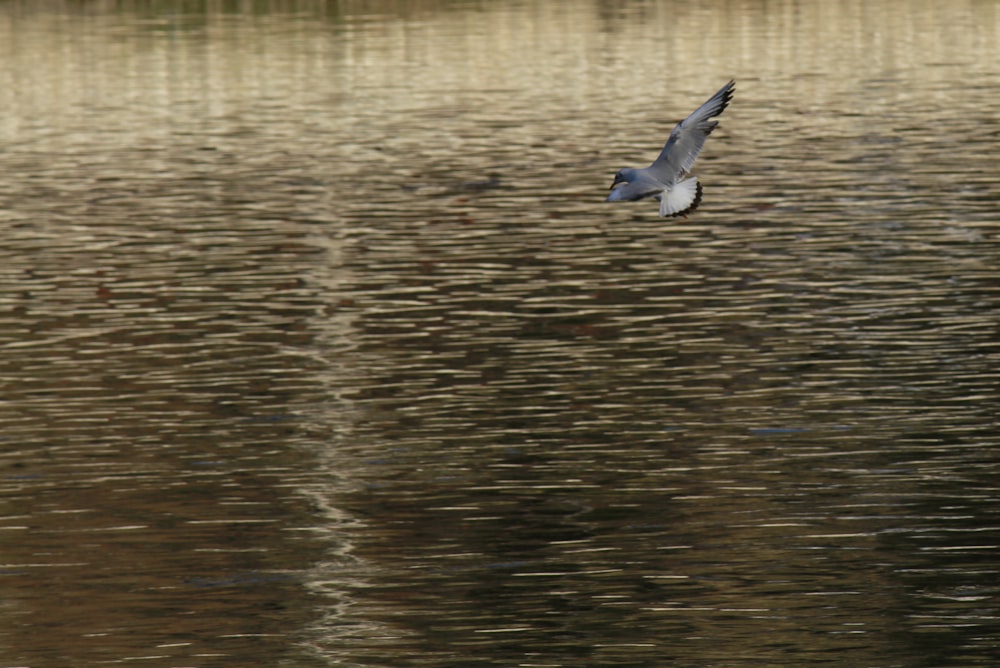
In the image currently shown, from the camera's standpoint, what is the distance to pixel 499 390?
92.7ft

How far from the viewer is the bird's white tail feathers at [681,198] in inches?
870

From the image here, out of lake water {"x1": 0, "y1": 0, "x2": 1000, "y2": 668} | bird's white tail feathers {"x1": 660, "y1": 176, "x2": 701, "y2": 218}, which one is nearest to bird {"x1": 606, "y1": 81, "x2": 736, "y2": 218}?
bird's white tail feathers {"x1": 660, "y1": 176, "x2": 701, "y2": 218}

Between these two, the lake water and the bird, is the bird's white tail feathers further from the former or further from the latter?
the lake water

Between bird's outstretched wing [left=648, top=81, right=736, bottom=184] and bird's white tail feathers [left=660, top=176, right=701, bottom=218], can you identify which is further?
bird's outstretched wing [left=648, top=81, right=736, bottom=184]

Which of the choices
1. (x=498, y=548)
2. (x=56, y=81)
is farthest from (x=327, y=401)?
(x=56, y=81)

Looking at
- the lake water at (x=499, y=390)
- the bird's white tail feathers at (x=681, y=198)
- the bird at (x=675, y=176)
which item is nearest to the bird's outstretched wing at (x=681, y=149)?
the bird at (x=675, y=176)

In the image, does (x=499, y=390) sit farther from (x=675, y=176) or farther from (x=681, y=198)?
(x=681, y=198)

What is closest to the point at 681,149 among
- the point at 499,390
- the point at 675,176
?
the point at 675,176

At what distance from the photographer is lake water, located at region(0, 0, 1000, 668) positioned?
19781 millimetres

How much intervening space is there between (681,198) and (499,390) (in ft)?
21.5

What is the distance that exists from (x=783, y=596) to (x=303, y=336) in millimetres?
14066

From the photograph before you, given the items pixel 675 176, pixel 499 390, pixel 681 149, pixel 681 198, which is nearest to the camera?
pixel 681 198

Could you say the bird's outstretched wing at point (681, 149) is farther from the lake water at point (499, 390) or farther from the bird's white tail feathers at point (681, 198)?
the lake water at point (499, 390)

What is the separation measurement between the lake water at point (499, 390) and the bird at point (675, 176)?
3.20 metres
